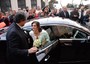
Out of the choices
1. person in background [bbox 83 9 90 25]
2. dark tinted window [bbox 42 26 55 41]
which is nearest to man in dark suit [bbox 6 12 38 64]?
dark tinted window [bbox 42 26 55 41]

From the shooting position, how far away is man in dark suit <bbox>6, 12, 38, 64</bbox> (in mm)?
3137

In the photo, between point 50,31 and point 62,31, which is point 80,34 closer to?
point 62,31

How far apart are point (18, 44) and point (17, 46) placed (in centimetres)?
3

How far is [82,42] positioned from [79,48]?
6.1 inches

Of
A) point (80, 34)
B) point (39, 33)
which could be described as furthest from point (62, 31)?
point (39, 33)

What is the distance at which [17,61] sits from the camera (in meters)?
3.26

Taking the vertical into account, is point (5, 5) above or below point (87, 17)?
below

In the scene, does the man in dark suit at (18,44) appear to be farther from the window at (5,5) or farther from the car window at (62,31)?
the window at (5,5)

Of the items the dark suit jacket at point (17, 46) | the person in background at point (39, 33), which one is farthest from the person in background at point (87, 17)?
the dark suit jacket at point (17, 46)

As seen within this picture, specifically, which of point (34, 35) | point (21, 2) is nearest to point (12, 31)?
point (34, 35)

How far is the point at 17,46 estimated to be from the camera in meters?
3.14

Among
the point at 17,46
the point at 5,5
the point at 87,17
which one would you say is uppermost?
the point at 17,46

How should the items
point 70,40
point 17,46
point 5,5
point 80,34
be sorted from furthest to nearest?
point 5,5, point 80,34, point 70,40, point 17,46

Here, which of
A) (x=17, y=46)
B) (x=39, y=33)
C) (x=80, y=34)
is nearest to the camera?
(x=17, y=46)
